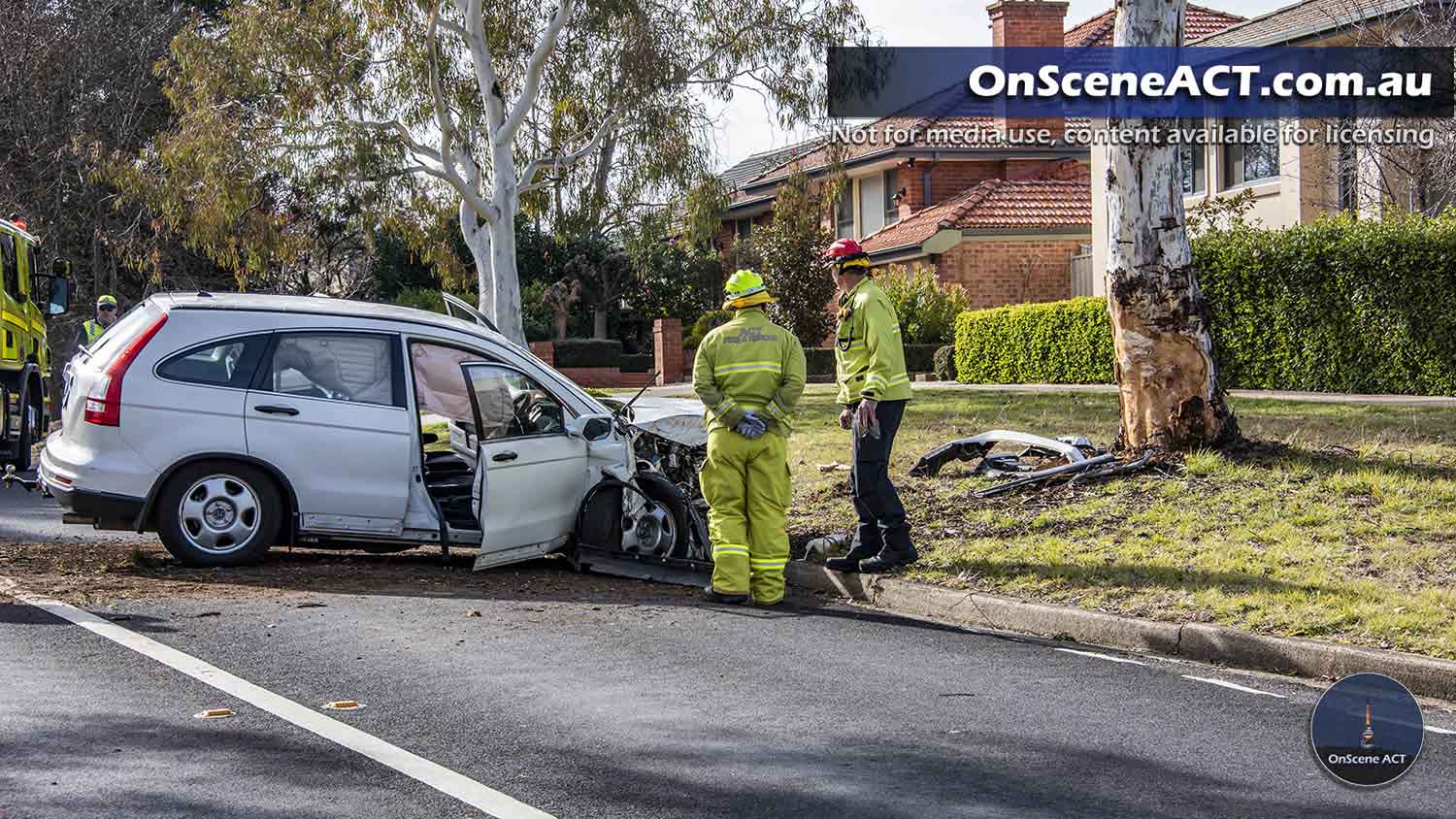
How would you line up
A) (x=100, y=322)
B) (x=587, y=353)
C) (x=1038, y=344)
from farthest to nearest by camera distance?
(x=587, y=353) < (x=1038, y=344) < (x=100, y=322)

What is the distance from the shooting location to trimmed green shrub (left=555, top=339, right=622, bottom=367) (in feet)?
124

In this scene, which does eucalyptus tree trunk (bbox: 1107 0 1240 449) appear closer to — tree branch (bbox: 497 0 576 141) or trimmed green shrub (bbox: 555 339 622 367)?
tree branch (bbox: 497 0 576 141)

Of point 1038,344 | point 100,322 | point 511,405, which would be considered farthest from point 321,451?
point 1038,344

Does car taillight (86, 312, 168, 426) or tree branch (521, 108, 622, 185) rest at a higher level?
tree branch (521, 108, 622, 185)

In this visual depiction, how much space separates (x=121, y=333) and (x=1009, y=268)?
89.5 ft

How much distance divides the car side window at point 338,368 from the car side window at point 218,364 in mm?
118

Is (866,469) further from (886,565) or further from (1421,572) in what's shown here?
(1421,572)

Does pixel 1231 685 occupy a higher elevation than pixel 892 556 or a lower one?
lower

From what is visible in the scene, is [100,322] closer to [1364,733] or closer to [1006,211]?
[1364,733]

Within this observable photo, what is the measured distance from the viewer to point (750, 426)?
28.7 ft

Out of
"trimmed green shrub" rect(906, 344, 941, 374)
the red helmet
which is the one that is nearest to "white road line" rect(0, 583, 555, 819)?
the red helmet

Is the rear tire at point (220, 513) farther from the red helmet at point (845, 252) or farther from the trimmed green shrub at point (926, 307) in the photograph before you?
the trimmed green shrub at point (926, 307)

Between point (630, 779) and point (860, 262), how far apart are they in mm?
4967

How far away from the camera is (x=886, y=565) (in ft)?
31.2
